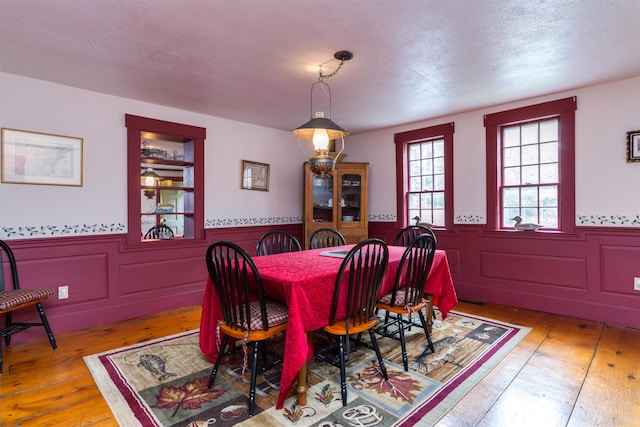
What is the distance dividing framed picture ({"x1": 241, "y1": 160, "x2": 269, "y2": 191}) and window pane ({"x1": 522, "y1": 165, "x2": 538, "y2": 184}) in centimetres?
323

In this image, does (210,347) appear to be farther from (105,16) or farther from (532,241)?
(532,241)

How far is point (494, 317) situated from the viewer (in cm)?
343

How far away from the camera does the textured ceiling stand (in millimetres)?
1931

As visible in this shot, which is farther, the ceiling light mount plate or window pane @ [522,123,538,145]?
window pane @ [522,123,538,145]

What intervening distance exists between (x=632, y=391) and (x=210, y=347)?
2718mm

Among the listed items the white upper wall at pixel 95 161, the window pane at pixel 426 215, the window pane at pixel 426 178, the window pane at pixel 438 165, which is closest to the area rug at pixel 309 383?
the white upper wall at pixel 95 161

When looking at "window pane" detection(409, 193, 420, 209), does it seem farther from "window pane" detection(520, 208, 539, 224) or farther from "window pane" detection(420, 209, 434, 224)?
"window pane" detection(520, 208, 539, 224)

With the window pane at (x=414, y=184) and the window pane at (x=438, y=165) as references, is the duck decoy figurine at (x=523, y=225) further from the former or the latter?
the window pane at (x=414, y=184)

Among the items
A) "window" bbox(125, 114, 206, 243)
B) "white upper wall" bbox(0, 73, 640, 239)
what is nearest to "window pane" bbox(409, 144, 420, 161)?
"white upper wall" bbox(0, 73, 640, 239)

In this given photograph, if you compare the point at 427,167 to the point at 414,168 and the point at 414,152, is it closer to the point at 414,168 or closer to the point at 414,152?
the point at 414,168

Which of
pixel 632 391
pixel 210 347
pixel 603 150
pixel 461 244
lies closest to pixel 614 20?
pixel 603 150

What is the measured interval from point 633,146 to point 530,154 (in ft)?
2.83

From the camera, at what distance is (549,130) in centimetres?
360

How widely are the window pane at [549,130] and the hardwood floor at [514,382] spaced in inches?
76.2
